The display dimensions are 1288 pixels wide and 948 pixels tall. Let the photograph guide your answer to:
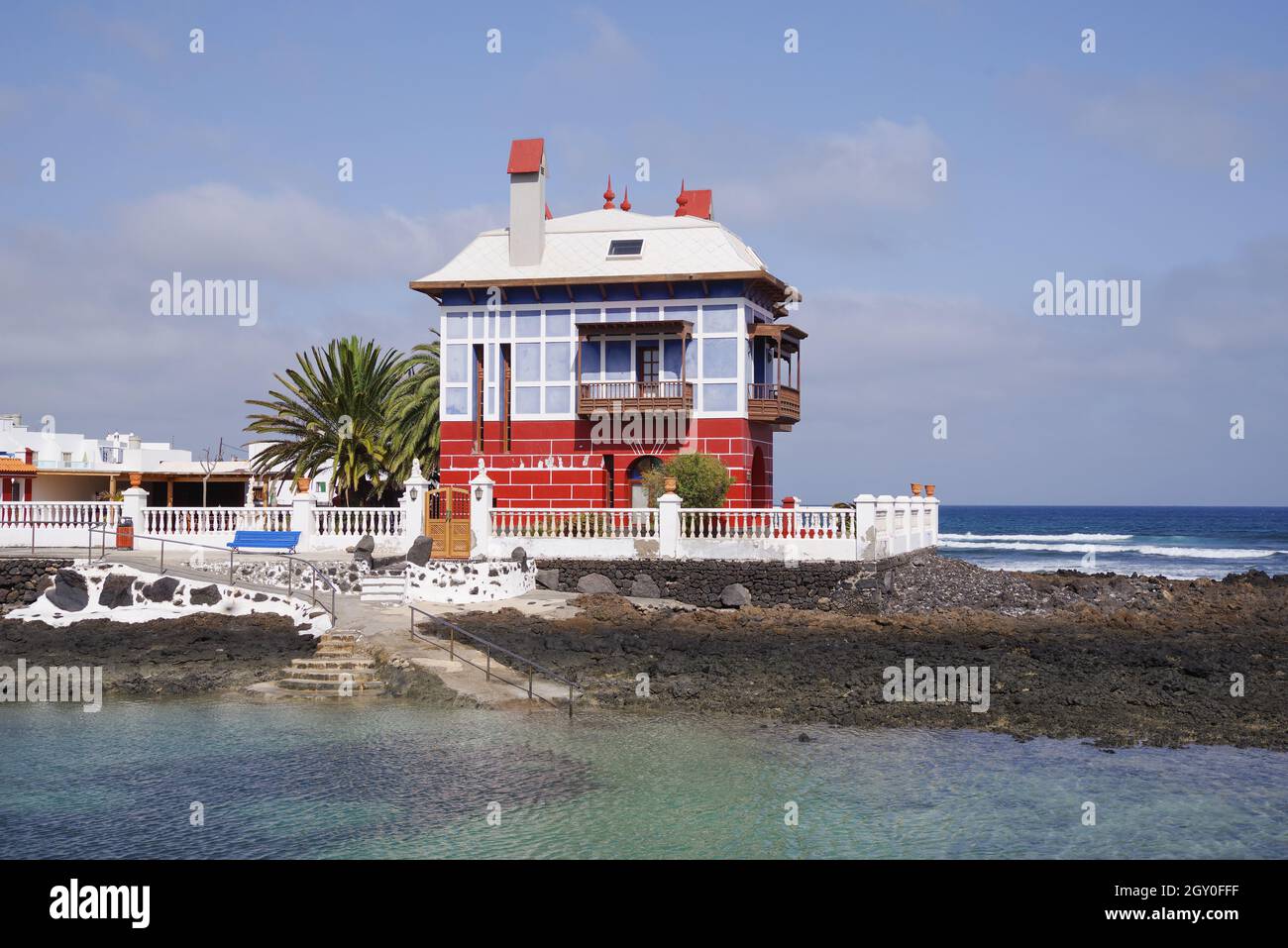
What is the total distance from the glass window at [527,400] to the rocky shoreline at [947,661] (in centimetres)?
932

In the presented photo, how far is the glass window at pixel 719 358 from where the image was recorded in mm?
34594

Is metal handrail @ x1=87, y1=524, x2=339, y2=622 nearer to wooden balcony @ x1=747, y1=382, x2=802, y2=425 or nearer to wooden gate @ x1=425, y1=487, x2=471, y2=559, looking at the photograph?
wooden gate @ x1=425, y1=487, x2=471, y2=559

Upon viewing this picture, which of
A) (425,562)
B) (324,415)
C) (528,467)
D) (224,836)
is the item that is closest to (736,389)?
(528,467)

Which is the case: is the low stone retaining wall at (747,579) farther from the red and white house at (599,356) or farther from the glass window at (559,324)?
the glass window at (559,324)

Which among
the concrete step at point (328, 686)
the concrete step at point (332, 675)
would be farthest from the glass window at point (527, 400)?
the concrete step at point (328, 686)

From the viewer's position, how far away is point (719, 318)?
34688 mm

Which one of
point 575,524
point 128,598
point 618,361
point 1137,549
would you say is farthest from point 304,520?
point 1137,549

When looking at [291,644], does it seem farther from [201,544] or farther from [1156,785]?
[1156,785]

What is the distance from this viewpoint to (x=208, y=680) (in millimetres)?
21141

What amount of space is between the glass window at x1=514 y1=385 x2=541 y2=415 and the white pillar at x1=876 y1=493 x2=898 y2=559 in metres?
11.2

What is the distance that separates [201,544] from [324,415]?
1087 centimetres

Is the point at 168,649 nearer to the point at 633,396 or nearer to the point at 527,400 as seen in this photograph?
the point at 527,400

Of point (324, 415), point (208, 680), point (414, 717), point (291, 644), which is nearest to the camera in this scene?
point (414, 717)

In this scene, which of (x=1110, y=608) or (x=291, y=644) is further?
(x=1110, y=608)
